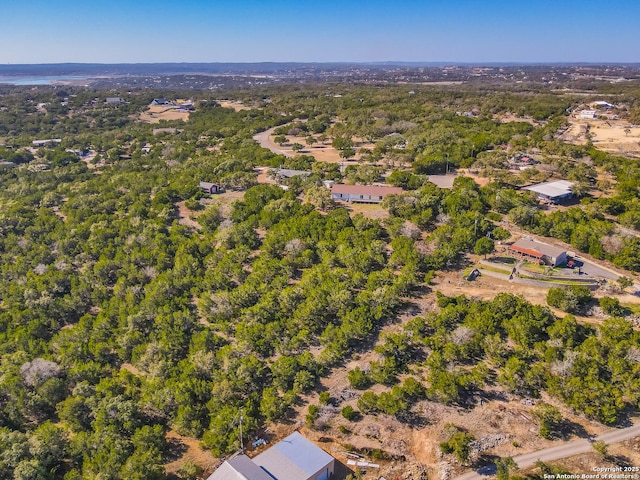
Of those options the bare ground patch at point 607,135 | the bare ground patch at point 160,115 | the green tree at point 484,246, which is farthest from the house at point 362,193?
the bare ground patch at point 160,115

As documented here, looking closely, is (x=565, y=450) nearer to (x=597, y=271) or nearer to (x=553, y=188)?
(x=597, y=271)

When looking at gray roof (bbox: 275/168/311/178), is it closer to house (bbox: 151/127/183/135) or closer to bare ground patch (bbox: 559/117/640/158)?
bare ground patch (bbox: 559/117/640/158)

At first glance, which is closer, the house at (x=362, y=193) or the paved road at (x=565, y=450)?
the paved road at (x=565, y=450)

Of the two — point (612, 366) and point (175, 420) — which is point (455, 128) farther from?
Result: point (175, 420)

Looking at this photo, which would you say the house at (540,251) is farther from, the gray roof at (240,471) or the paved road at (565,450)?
the gray roof at (240,471)

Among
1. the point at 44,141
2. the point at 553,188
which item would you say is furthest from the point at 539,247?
the point at 44,141

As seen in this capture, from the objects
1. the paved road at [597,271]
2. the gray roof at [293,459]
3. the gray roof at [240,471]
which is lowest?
the gray roof at [293,459]
